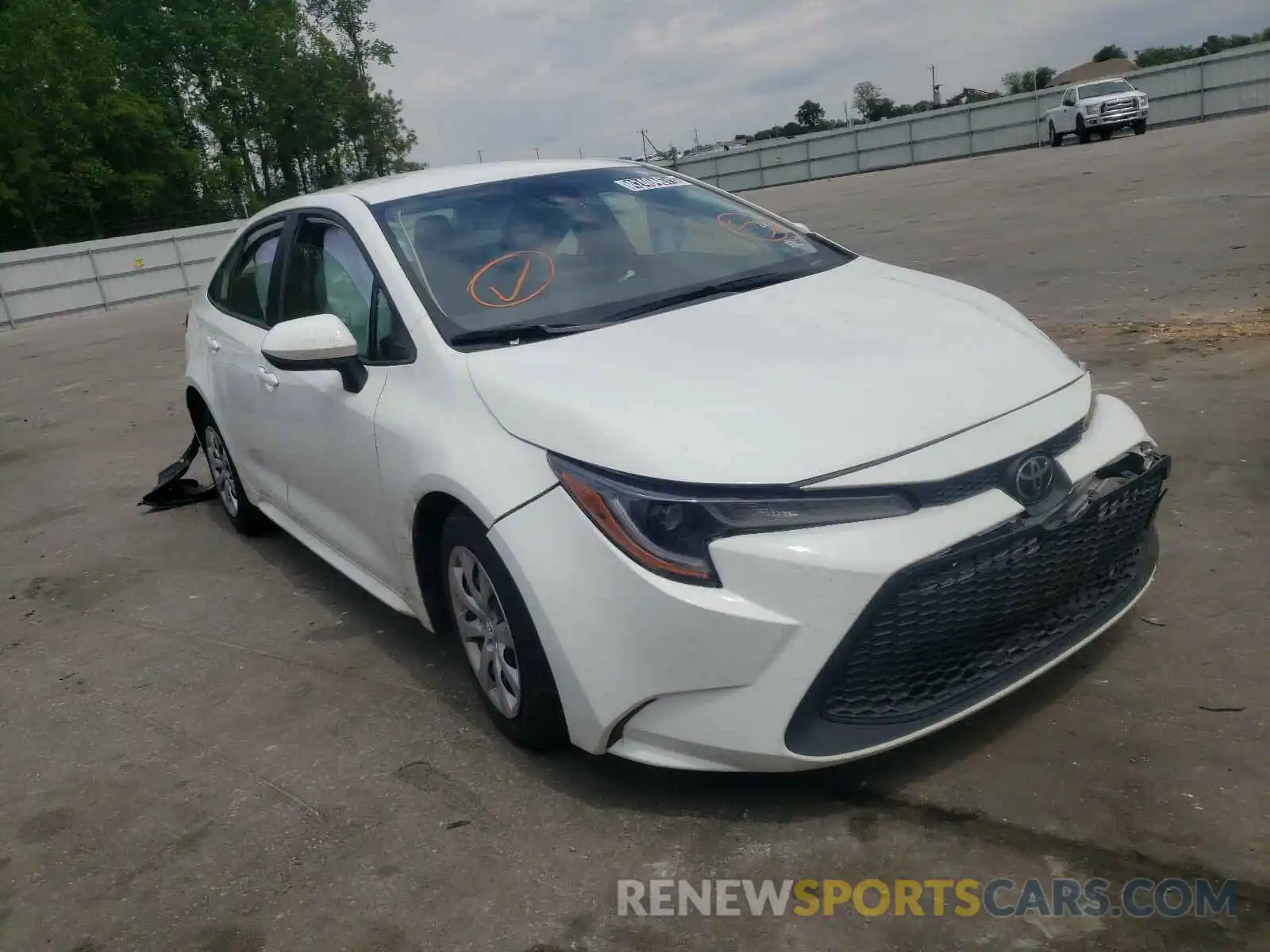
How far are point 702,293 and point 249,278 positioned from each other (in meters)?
2.45

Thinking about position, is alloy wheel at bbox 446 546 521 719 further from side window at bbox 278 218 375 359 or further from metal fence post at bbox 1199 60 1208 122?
metal fence post at bbox 1199 60 1208 122

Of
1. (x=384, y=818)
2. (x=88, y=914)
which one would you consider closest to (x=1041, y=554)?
(x=384, y=818)

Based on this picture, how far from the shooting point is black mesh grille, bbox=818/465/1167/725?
8.47 feet

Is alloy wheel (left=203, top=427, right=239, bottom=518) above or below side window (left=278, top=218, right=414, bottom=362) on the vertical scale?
below

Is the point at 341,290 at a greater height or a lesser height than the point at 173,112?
lesser

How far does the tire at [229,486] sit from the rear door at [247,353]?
20 cm

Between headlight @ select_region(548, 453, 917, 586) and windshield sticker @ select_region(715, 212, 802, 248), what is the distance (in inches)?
72.4

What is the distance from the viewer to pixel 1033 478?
2.76 m

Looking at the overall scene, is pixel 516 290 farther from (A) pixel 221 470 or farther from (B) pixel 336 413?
(A) pixel 221 470

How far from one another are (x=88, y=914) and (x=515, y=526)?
4.69 feet

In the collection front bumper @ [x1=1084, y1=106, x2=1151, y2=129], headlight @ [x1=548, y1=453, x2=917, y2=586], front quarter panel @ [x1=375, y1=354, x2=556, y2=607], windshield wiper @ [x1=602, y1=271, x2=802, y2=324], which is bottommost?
front bumper @ [x1=1084, y1=106, x2=1151, y2=129]

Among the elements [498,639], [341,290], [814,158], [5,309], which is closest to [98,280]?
[5,309]

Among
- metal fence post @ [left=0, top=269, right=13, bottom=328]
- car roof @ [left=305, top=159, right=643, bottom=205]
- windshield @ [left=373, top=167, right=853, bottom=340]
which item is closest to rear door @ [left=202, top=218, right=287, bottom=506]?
car roof @ [left=305, top=159, right=643, bottom=205]

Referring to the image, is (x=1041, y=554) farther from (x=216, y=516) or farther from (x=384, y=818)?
(x=216, y=516)
